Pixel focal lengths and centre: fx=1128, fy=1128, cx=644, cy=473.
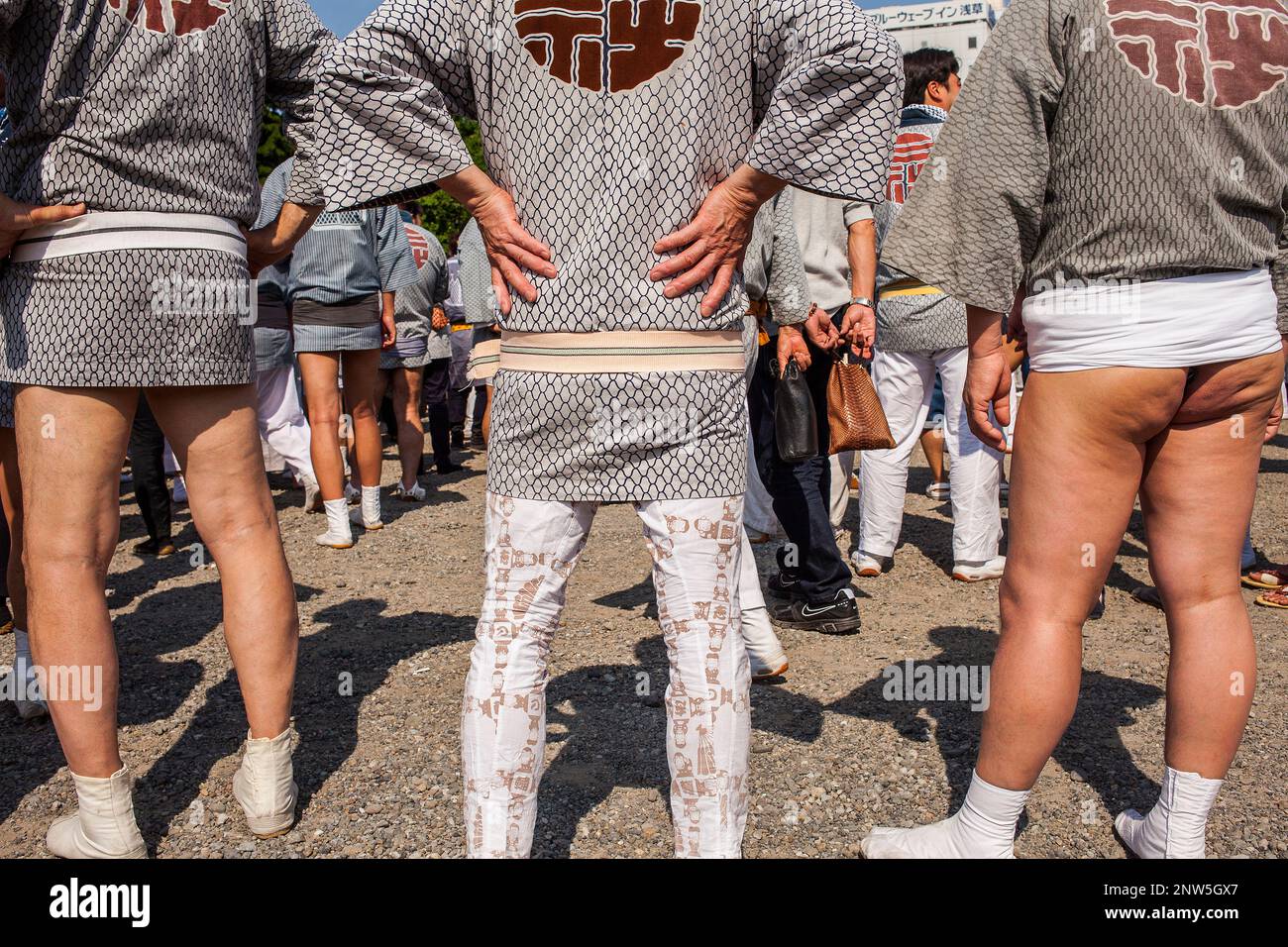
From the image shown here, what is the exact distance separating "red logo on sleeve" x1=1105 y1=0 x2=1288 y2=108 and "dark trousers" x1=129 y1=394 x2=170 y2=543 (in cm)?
520

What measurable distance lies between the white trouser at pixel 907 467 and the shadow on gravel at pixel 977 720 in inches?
49.7

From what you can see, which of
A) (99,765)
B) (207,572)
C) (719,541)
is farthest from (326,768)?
(207,572)

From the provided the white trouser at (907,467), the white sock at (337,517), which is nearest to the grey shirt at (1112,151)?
the white trouser at (907,467)

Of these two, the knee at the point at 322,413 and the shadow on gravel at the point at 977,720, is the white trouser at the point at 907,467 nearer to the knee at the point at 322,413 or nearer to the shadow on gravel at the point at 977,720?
the shadow on gravel at the point at 977,720

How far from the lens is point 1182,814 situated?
240 cm

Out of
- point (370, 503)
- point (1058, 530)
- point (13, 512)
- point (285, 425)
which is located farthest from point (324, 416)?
point (1058, 530)

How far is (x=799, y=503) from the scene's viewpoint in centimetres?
446

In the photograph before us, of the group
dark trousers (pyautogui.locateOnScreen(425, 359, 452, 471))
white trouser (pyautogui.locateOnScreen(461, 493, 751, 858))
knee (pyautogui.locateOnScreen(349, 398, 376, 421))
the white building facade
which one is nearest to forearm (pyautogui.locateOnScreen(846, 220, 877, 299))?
white trouser (pyautogui.locateOnScreen(461, 493, 751, 858))

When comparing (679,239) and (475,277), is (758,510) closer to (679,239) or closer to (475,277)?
(475,277)

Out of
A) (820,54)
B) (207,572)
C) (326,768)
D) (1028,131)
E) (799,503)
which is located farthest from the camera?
(207,572)

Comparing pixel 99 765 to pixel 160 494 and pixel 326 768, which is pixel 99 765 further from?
pixel 160 494

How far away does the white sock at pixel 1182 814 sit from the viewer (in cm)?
238

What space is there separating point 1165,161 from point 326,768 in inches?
101

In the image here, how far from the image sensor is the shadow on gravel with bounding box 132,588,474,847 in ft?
9.98
